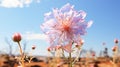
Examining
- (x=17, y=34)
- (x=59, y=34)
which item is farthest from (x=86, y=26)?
(x=17, y=34)

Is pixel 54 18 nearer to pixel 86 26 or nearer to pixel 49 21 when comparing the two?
pixel 49 21

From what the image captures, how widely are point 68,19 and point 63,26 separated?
0.25ft

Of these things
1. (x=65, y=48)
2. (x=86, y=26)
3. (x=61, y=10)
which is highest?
(x=61, y=10)

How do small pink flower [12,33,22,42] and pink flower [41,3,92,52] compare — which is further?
small pink flower [12,33,22,42]

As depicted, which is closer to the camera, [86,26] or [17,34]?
[86,26]

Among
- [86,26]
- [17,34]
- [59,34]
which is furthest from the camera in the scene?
[17,34]

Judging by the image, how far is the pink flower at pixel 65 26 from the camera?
2037mm

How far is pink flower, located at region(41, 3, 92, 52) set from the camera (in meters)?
2.04

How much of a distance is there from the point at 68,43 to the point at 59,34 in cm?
11

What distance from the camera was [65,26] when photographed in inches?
83.7

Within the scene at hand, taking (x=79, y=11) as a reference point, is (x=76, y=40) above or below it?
below

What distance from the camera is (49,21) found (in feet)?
6.89

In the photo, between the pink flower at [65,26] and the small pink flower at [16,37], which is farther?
the small pink flower at [16,37]

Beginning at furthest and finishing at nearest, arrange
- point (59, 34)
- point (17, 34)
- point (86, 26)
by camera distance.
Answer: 1. point (17, 34)
2. point (59, 34)
3. point (86, 26)
